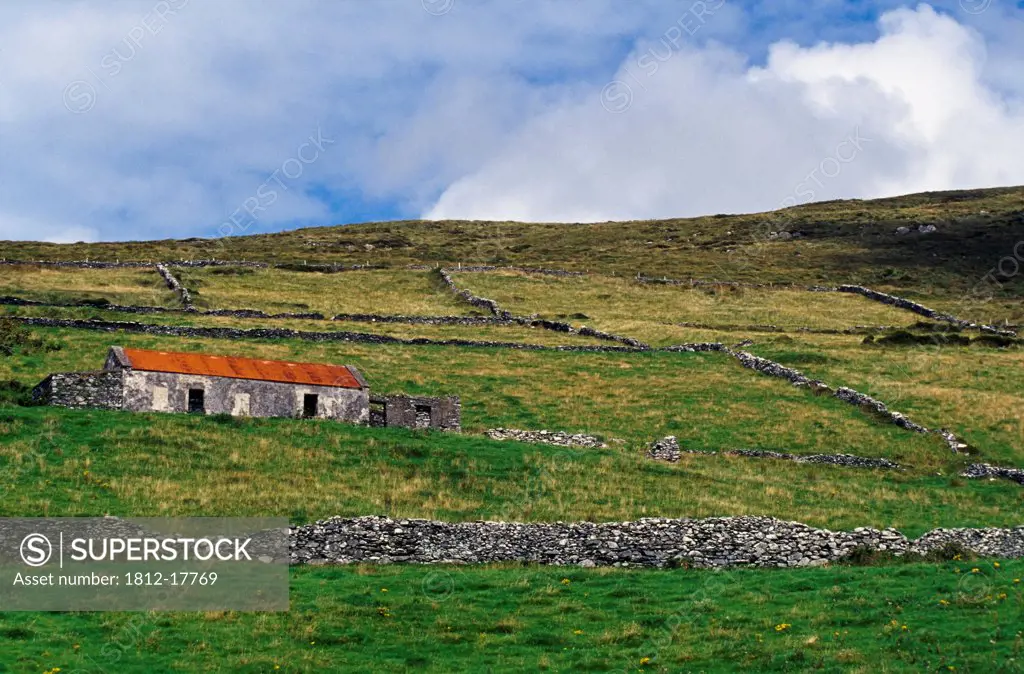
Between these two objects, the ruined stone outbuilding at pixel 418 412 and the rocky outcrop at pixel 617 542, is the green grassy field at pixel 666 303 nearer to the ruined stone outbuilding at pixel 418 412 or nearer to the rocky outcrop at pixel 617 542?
the ruined stone outbuilding at pixel 418 412

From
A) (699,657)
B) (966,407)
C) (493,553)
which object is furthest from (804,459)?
(699,657)

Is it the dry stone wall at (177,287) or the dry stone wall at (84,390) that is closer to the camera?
the dry stone wall at (84,390)

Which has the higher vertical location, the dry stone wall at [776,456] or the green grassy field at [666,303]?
the green grassy field at [666,303]

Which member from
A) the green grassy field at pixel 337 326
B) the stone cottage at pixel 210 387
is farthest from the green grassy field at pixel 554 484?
the stone cottage at pixel 210 387

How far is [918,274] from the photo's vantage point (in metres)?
120

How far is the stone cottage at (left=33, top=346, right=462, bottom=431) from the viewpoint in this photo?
41.3 metres

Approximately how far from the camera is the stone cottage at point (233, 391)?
4128 cm

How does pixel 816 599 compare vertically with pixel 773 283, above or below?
below

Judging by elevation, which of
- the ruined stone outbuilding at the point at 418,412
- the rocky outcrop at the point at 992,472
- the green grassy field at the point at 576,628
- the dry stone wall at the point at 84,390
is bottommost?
the green grassy field at the point at 576,628

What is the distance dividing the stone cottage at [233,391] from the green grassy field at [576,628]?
1738cm

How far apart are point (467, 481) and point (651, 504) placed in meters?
5.68

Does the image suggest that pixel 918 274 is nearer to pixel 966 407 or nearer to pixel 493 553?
pixel 966 407

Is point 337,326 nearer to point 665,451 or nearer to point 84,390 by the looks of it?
point 84,390

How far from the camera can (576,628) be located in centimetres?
2303
